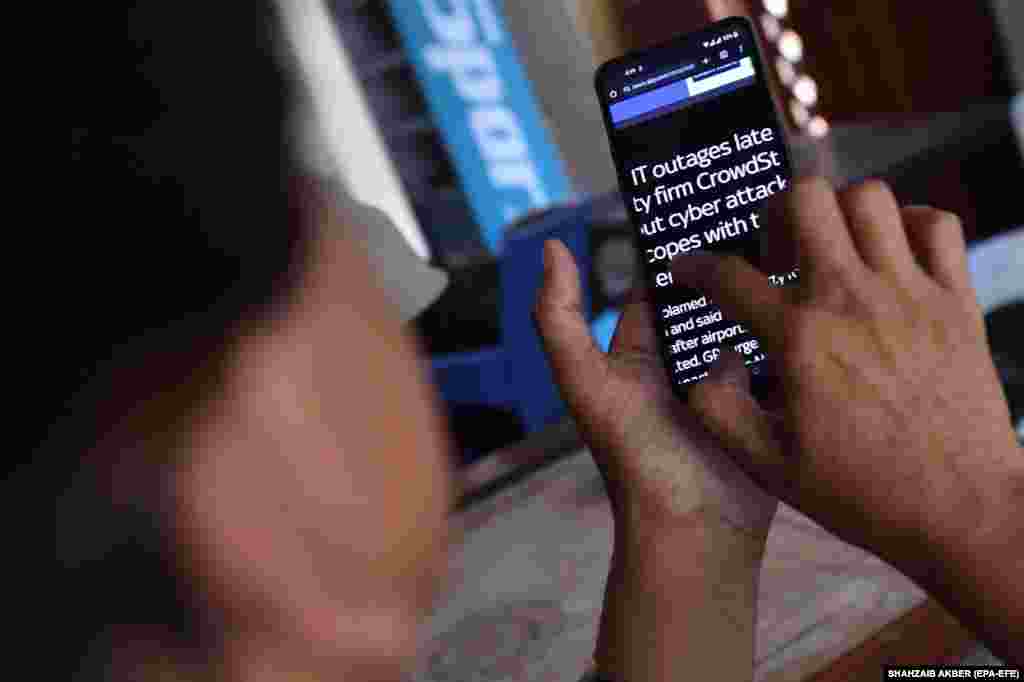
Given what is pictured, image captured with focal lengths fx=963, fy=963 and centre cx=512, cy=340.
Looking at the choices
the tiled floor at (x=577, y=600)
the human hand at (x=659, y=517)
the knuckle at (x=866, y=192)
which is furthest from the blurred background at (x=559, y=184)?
the knuckle at (x=866, y=192)

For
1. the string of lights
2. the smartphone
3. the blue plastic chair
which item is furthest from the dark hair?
the string of lights

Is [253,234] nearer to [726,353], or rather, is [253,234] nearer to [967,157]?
[726,353]

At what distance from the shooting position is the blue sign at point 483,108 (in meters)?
3.27

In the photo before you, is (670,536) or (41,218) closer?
(41,218)

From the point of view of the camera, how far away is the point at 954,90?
177cm

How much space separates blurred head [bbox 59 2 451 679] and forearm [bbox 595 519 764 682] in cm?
25

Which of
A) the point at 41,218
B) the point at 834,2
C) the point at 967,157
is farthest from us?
the point at 834,2

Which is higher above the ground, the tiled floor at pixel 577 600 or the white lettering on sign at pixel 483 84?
the white lettering on sign at pixel 483 84

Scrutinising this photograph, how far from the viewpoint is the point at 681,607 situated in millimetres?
543

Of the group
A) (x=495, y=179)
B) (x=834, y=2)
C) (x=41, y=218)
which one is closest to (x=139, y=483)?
(x=41, y=218)

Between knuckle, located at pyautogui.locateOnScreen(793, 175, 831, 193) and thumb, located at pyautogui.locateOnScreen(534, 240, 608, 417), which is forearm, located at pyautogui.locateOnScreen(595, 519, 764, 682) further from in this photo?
knuckle, located at pyautogui.locateOnScreen(793, 175, 831, 193)

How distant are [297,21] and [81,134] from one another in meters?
0.10

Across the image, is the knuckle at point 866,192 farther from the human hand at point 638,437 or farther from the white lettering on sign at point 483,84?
the white lettering on sign at point 483,84

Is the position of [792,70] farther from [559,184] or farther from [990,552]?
[990,552]
